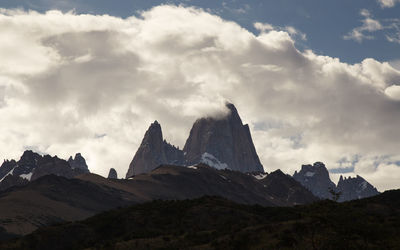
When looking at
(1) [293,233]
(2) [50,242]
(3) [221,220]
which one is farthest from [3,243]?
(1) [293,233]

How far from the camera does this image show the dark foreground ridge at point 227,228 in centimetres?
10012

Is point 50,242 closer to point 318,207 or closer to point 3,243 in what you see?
point 3,243

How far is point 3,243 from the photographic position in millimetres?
142500

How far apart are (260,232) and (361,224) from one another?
20.6 metres

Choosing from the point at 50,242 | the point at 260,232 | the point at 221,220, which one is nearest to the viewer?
the point at 260,232

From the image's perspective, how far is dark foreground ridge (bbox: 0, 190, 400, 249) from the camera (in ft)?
328

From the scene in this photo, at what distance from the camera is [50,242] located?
148m

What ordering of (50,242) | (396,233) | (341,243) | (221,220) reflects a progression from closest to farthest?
(341,243)
(396,233)
(50,242)
(221,220)

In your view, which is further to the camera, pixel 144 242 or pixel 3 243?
pixel 3 243

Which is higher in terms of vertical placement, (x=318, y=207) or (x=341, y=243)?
(x=318, y=207)

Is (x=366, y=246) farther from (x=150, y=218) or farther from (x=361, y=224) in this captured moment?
(x=150, y=218)

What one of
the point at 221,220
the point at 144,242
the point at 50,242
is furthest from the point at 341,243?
the point at 50,242

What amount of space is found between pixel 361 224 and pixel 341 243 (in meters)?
15.5

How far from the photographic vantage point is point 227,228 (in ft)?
456
